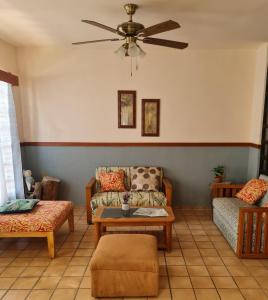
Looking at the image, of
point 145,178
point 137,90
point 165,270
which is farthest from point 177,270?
point 137,90

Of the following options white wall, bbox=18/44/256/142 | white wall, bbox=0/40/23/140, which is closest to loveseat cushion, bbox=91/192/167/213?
white wall, bbox=18/44/256/142

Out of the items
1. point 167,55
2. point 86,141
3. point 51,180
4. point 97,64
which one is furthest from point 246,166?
point 51,180

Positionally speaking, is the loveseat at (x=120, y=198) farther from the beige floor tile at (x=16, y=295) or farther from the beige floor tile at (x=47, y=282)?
the beige floor tile at (x=16, y=295)

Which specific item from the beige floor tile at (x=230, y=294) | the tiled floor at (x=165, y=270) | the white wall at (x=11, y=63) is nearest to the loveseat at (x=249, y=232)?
the tiled floor at (x=165, y=270)

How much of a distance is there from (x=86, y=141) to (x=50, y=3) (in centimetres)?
215

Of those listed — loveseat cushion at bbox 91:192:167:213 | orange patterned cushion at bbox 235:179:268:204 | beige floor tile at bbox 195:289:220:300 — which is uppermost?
orange patterned cushion at bbox 235:179:268:204

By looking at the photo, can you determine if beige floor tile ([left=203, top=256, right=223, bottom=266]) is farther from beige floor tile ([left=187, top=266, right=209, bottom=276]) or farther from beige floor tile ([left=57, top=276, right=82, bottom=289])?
beige floor tile ([left=57, top=276, right=82, bottom=289])

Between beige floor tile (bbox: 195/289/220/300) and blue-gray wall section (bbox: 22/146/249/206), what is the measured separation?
205 centimetres

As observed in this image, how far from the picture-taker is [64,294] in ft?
6.73

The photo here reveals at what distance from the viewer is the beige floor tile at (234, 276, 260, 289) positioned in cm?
215

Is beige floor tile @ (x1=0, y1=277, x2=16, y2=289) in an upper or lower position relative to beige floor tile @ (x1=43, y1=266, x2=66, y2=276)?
upper

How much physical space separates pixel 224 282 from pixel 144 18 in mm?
2824

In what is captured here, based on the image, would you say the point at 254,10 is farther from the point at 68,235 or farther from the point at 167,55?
the point at 68,235

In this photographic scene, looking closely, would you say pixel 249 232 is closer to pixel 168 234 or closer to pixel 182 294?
pixel 168 234
